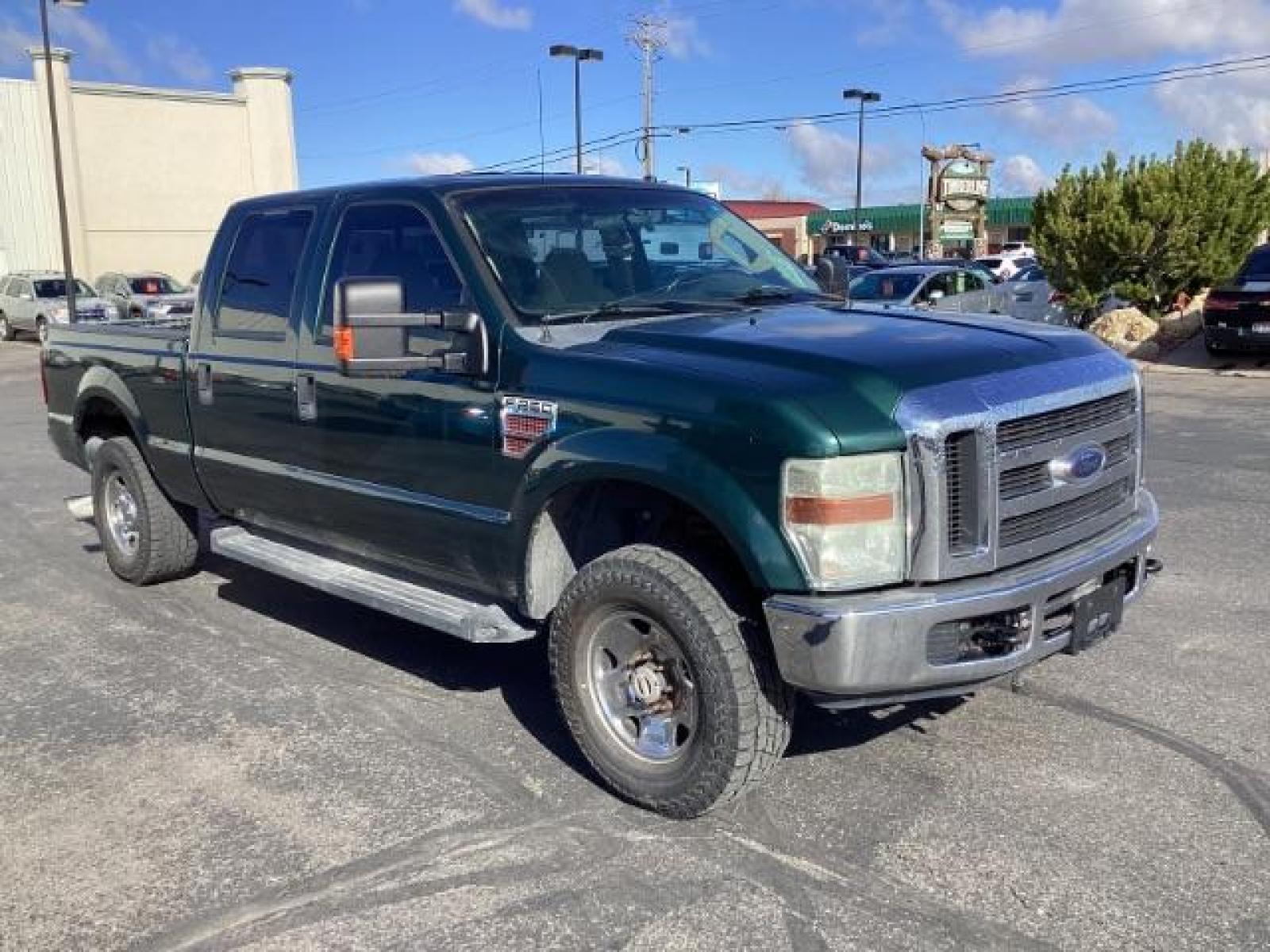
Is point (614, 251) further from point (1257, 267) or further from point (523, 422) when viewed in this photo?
point (1257, 267)

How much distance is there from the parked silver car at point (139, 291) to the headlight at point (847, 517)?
27.3m

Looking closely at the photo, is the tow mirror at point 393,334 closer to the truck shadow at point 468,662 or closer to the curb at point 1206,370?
the truck shadow at point 468,662

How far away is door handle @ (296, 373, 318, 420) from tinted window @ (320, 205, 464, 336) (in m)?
0.20

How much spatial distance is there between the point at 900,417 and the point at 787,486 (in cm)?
37

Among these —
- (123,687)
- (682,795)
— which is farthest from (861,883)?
(123,687)

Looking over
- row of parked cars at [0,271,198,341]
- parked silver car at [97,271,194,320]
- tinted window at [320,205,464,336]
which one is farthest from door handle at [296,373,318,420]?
parked silver car at [97,271,194,320]

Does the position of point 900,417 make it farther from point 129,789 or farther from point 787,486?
point 129,789

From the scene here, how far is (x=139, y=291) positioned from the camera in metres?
30.5

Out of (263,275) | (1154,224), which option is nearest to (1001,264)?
(1154,224)

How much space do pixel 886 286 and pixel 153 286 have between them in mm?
22184

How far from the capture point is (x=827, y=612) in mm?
3201

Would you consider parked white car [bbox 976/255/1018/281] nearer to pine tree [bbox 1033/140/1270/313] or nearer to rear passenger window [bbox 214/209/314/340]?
pine tree [bbox 1033/140/1270/313]

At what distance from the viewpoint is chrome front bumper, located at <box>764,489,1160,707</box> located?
321 centimetres

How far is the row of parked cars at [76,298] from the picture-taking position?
28.8m
